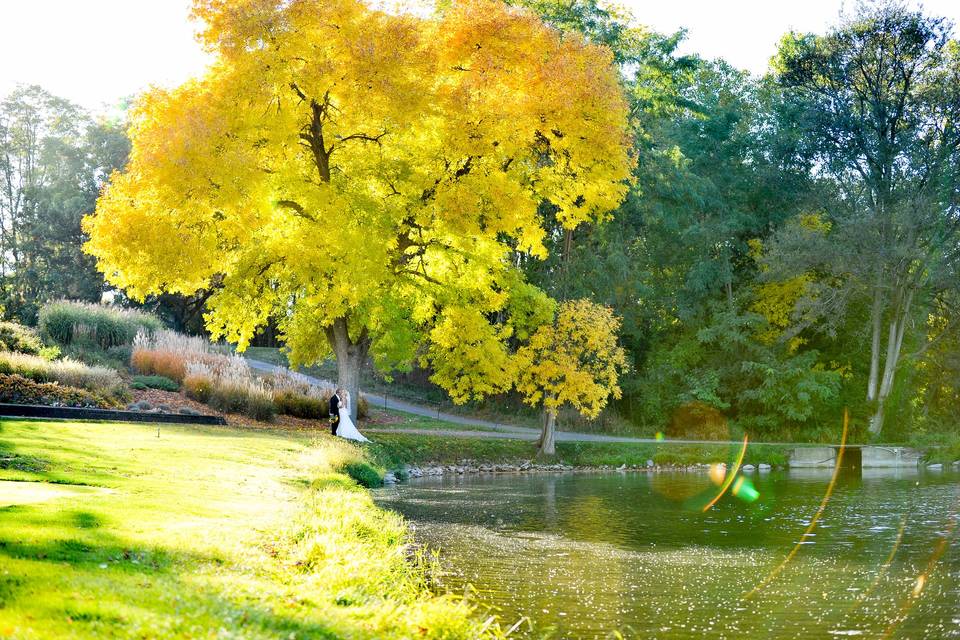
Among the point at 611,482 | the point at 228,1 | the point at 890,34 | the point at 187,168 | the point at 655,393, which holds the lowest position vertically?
the point at 611,482

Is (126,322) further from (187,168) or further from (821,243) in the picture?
(821,243)

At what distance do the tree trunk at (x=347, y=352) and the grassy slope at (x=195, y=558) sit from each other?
1024 centimetres

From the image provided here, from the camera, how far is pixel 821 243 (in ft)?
107

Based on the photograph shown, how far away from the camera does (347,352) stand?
2461 cm

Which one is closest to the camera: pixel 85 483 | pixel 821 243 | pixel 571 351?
pixel 85 483

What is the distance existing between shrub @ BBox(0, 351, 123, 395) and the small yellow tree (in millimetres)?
10909

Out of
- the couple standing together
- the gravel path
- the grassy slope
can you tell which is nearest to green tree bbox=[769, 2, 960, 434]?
the gravel path

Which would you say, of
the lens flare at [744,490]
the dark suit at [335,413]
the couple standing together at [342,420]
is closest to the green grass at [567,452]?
the couple standing together at [342,420]

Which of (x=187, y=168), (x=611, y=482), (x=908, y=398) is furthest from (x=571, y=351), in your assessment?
(x=908, y=398)

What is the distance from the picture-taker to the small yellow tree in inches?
1052

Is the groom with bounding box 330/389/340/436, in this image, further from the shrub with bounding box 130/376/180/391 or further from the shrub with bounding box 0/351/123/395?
the shrub with bounding box 130/376/180/391

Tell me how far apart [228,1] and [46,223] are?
32.5m

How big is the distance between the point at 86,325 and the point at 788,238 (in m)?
23.6

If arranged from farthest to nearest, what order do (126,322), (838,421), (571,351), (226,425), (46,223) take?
(46,223)
(838,421)
(126,322)
(571,351)
(226,425)
